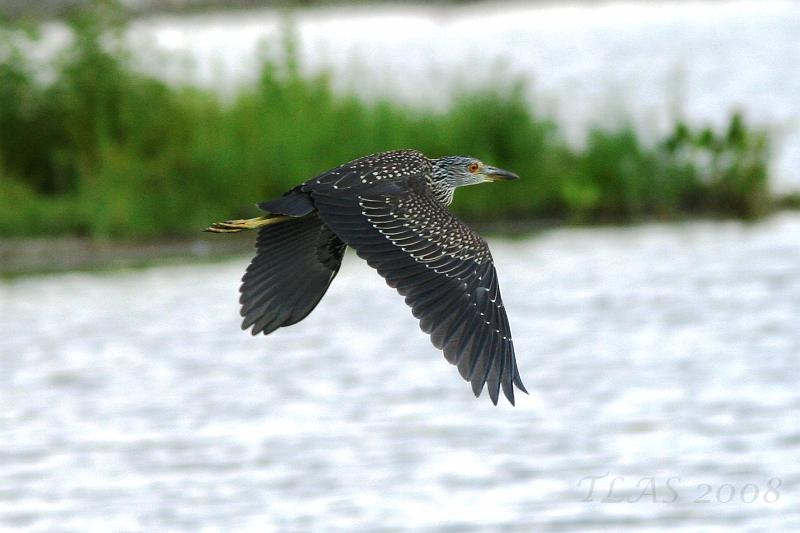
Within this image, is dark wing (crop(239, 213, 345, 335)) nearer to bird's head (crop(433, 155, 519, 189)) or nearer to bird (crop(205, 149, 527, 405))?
bird (crop(205, 149, 527, 405))

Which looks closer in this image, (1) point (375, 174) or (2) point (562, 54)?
(1) point (375, 174)

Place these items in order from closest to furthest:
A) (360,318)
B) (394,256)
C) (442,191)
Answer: (394,256)
(442,191)
(360,318)

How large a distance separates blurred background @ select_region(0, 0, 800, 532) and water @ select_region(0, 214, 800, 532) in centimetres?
3

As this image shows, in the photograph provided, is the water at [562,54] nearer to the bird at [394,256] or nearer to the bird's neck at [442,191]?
the bird's neck at [442,191]

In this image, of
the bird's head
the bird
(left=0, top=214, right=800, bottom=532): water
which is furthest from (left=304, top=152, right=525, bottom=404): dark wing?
(left=0, top=214, right=800, bottom=532): water

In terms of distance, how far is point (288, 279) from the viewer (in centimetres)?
678

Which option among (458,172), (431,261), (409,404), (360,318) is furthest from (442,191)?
(360,318)

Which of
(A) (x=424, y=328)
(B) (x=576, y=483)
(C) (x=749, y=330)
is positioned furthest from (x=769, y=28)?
(A) (x=424, y=328)

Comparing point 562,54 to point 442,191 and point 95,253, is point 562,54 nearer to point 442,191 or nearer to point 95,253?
point 95,253

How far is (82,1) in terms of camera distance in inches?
724

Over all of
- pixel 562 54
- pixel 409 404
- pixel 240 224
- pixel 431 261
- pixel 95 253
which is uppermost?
pixel 240 224

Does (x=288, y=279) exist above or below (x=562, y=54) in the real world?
above

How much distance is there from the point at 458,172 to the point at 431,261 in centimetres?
106

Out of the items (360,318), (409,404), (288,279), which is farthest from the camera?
(360,318)
